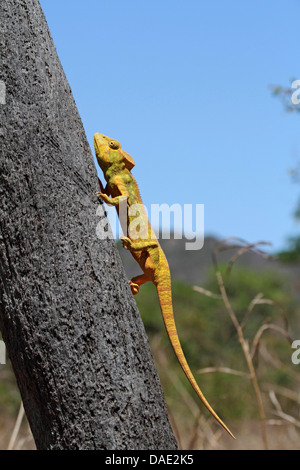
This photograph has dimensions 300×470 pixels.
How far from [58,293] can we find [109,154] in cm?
100

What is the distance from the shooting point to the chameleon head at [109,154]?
2.83 meters

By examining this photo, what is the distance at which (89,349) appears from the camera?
2119 mm

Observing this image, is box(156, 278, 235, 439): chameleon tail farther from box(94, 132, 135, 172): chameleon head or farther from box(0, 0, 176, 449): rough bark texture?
box(94, 132, 135, 172): chameleon head

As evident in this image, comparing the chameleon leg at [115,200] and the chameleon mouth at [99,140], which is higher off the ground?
the chameleon mouth at [99,140]

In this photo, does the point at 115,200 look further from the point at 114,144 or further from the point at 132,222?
the point at 114,144

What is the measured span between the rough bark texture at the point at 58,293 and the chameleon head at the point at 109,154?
1.77ft

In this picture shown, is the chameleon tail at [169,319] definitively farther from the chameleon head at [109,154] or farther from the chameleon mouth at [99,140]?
the chameleon mouth at [99,140]

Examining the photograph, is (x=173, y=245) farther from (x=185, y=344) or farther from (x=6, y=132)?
(x=6, y=132)

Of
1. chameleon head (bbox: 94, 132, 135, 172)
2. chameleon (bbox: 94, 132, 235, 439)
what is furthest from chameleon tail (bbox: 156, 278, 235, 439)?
chameleon head (bbox: 94, 132, 135, 172)

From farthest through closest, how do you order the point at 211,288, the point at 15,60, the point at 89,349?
1. the point at 211,288
2. the point at 15,60
3. the point at 89,349

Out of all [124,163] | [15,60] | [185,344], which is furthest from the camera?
[185,344]

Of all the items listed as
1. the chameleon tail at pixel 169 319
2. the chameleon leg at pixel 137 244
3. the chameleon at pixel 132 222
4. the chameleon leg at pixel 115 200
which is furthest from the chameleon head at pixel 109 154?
the chameleon tail at pixel 169 319
